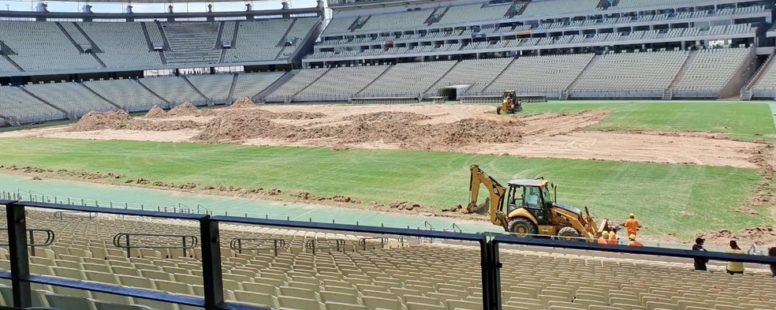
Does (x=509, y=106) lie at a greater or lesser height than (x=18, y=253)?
greater

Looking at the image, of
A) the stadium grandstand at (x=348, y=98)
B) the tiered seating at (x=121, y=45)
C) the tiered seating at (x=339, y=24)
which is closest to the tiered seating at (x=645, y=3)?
the stadium grandstand at (x=348, y=98)

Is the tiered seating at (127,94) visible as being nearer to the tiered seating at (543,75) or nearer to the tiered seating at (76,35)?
the tiered seating at (76,35)

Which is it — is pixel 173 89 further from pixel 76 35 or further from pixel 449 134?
pixel 449 134

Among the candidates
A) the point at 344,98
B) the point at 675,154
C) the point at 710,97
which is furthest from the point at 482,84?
the point at 675,154

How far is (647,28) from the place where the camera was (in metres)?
82.0

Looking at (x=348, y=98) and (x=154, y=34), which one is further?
(x=154, y=34)

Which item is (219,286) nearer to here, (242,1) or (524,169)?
(524,169)

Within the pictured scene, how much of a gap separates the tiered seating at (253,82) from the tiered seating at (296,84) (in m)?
3.03

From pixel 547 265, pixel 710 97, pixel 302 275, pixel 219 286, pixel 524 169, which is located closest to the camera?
pixel 219 286

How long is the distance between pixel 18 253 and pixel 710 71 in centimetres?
7196

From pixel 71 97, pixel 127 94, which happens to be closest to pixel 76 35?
pixel 127 94

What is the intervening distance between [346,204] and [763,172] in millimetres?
17540

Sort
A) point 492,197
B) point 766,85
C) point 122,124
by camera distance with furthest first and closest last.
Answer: point 122,124, point 766,85, point 492,197

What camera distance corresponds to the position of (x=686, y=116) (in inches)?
1925
